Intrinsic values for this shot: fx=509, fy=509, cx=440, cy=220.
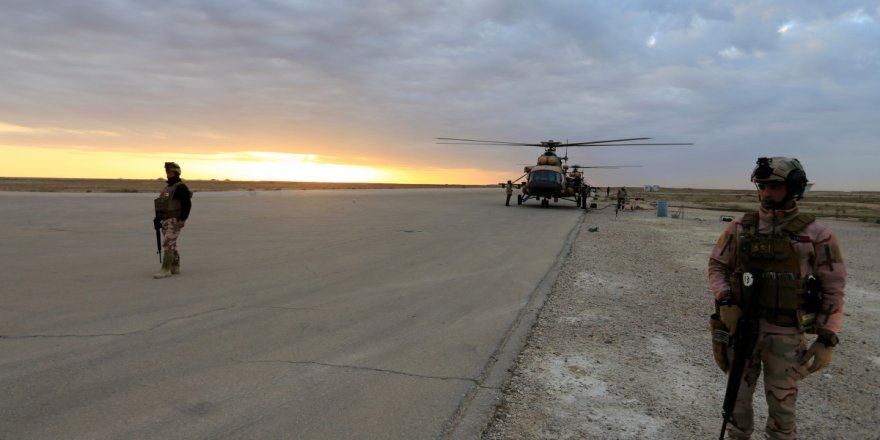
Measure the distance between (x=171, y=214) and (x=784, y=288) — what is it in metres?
8.99

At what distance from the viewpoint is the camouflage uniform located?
2.99 meters

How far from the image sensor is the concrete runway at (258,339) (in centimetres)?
377

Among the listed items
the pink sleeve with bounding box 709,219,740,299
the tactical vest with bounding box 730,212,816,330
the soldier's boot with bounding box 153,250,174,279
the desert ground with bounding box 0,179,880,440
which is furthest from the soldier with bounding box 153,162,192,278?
the tactical vest with bounding box 730,212,816,330

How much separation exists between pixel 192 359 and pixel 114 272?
17.7ft

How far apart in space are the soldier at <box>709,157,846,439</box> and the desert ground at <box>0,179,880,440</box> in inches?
34.0

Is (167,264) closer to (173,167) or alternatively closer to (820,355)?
(173,167)

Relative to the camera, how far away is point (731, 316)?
3.10m

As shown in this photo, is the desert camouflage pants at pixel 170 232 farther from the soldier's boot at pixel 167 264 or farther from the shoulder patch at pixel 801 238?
the shoulder patch at pixel 801 238

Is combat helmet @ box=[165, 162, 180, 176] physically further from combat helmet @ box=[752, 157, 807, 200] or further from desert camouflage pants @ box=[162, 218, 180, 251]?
combat helmet @ box=[752, 157, 807, 200]

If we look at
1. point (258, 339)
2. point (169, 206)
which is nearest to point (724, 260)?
point (258, 339)

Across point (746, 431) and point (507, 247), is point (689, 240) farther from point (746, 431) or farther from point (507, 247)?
point (746, 431)

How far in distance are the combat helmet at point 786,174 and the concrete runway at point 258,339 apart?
2565 millimetres

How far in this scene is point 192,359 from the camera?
16.2ft

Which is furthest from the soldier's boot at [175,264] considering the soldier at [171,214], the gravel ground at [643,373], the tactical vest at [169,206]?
the gravel ground at [643,373]
